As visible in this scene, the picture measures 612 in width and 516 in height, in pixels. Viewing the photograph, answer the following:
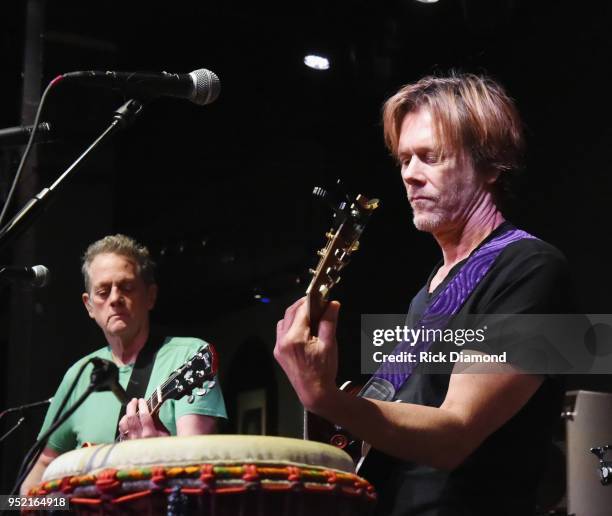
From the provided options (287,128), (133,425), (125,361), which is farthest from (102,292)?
Answer: (287,128)

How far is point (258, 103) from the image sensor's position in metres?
5.64

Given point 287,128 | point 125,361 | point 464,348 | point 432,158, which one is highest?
point 287,128

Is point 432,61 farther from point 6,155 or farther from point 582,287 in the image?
point 6,155

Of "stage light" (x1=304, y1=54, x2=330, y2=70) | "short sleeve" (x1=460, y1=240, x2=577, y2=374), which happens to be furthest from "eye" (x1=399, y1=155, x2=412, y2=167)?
"stage light" (x1=304, y1=54, x2=330, y2=70)

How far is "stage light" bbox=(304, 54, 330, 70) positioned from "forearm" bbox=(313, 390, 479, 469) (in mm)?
3722

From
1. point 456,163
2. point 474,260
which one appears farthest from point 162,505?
Result: point 456,163

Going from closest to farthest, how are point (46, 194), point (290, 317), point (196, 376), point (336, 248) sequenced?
point (290, 317) < point (336, 248) < point (46, 194) < point (196, 376)

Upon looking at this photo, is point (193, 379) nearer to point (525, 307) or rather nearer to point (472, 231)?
point (472, 231)

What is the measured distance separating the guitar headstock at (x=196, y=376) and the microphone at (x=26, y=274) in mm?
581

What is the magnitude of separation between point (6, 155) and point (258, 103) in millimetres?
2433

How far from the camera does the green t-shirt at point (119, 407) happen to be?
3203 millimetres

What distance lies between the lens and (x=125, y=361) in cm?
356

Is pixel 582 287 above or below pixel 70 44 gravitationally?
below

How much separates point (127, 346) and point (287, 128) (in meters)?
2.57
